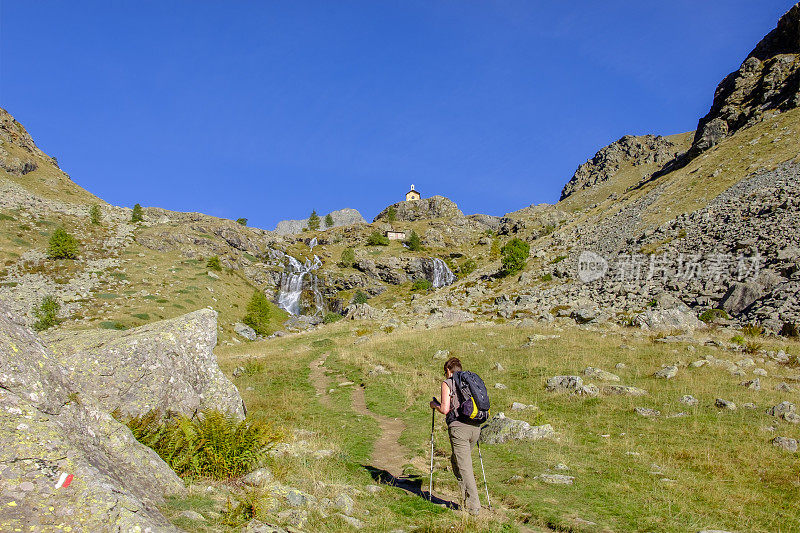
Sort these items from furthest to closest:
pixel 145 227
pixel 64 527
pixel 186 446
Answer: pixel 145 227
pixel 186 446
pixel 64 527

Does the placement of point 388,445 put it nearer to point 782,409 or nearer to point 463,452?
point 463,452

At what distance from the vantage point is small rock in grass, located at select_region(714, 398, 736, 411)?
13845mm

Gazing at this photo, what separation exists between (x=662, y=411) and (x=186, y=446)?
14320 millimetres

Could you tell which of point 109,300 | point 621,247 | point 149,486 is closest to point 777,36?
point 621,247

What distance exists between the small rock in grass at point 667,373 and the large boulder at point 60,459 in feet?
59.7

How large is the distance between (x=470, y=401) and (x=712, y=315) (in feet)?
105

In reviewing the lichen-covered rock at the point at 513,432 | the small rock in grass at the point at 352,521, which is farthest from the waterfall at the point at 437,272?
the small rock in grass at the point at 352,521

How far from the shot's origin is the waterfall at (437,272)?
341 feet

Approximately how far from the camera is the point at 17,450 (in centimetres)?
450

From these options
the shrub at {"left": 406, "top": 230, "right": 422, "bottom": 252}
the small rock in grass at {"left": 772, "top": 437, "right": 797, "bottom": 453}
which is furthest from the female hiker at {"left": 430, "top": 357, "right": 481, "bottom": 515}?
the shrub at {"left": 406, "top": 230, "right": 422, "bottom": 252}

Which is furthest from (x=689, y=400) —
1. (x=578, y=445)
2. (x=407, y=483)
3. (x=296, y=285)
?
(x=296, y=285)

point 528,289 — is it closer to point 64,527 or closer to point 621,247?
point 621,247

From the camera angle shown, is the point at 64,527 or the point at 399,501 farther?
the point at 399,501

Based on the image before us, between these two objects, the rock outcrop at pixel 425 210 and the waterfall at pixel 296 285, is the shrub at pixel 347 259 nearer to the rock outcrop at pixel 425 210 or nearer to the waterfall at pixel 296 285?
the waterfall at pixel 296 285
